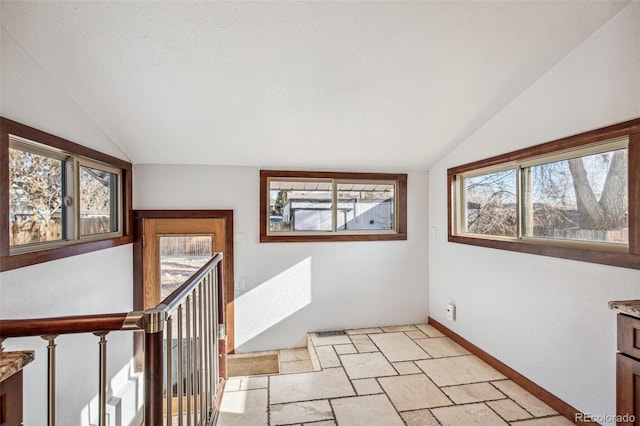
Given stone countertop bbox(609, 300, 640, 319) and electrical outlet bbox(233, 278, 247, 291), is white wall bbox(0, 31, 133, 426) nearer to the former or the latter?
electrical outlet bbox(233, 278, 247, 291)

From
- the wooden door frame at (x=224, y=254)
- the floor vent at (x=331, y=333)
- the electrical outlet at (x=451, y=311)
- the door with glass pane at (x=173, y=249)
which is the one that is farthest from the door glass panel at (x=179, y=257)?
the electrical outlet at (x=451, y=311)

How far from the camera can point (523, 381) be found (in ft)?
7.86

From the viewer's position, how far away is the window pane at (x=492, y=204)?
8.77ft

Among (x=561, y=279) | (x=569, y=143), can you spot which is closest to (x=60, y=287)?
(x=561, y=279)

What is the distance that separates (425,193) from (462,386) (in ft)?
6.83

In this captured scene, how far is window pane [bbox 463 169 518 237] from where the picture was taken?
267 centimetres

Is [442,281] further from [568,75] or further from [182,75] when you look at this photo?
[182,75]

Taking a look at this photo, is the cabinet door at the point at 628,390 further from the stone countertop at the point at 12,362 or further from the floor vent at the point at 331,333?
the floor vent at the point at 331,333

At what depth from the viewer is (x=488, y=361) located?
2758mm

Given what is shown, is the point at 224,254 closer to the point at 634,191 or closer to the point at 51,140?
the point at 51,140

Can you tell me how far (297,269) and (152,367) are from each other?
7.77 ft

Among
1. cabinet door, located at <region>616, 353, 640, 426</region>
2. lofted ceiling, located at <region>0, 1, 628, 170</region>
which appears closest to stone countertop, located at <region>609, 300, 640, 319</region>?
cabinet door, located at <region>616, 353, 640, 426</region>

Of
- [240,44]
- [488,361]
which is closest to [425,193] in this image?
[488,361]

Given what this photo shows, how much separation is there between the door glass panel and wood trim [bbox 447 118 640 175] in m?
2.83
